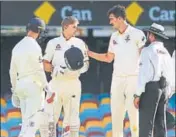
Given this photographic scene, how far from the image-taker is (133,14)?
43.2ft

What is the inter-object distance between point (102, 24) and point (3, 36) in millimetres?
1932

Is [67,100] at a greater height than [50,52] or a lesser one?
lesser

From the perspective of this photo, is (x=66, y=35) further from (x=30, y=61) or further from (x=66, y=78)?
(x=30, y=61)

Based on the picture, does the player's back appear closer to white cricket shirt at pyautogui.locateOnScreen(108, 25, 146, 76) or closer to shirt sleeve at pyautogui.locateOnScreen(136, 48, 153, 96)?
white cricket shirt at pyautogui.locateOnScreen(108, 25, 146, 76)

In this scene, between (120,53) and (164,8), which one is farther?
(164,8)

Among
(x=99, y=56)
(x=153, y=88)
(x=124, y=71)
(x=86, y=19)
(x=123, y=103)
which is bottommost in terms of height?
(x=123, y=103)

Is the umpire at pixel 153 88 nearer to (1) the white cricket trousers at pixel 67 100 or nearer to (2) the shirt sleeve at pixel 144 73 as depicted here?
(2) the shirt sleeve at pixel 144 73

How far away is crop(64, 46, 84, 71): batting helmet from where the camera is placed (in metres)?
9.33

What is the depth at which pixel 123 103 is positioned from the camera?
9469 millimetres

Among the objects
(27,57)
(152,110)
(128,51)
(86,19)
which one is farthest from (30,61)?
(86,19)

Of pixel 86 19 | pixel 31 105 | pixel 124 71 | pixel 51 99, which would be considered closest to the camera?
pixel 31 105

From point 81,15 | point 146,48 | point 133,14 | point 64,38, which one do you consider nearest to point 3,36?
point 81,15

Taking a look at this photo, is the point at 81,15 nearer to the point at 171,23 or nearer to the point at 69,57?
the point at 171,23

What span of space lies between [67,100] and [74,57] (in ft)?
2.13
